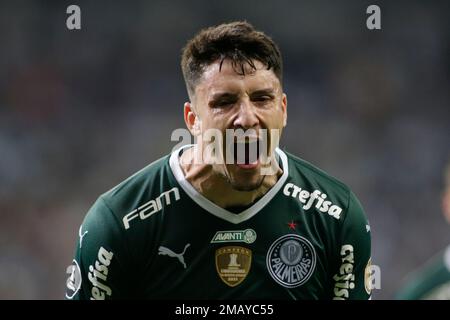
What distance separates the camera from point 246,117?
3.39 metres

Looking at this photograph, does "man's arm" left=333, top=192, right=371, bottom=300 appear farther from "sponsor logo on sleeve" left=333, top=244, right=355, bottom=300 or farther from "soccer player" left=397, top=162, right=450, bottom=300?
"soccer player" left=397, top=162, right=450, bottom=300

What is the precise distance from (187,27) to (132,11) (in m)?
0.72

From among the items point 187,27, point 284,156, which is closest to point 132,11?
point 187,27

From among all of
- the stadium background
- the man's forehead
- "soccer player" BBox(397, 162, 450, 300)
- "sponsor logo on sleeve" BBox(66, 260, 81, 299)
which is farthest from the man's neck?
the stadium background

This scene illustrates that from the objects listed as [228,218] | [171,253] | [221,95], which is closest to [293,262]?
[228,218]

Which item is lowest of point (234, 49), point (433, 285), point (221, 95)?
point (433, 285)

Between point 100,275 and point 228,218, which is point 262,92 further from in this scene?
point 100,275

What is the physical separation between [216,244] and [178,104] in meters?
5.37

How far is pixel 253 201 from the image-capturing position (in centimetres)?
370

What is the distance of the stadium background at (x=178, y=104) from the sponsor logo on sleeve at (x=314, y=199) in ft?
15.5

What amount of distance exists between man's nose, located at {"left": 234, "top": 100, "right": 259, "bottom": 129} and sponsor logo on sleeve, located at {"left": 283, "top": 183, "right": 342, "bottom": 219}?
48 cm

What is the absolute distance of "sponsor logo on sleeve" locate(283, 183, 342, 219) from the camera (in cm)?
366

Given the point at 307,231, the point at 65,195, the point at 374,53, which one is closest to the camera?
the point at 307,231

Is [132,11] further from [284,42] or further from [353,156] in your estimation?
[353,156]
